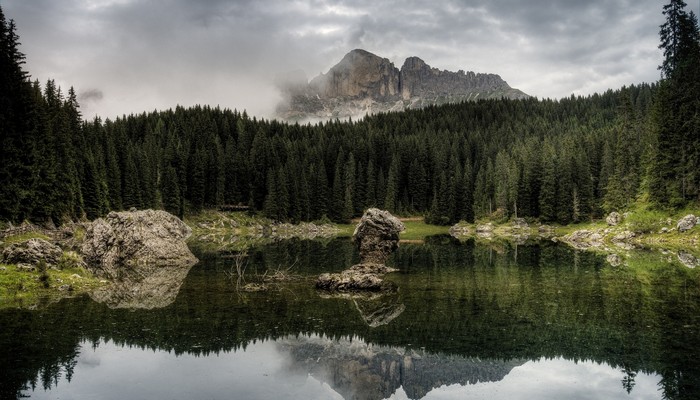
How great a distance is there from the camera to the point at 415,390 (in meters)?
19.9

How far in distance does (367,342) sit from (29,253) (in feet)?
103

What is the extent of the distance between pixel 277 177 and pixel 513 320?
123776 millimetres

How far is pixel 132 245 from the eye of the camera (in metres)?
60.4

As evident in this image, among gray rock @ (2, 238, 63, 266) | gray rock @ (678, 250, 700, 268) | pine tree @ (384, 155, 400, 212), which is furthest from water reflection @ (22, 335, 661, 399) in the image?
pine tree @ (384, 155, 400, 212)

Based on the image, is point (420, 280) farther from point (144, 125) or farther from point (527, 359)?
point (144, 125)

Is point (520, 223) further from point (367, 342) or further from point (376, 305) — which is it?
point (367, 342)

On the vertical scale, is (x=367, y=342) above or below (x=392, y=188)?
below

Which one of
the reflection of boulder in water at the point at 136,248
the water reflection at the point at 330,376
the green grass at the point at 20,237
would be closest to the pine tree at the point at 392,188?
the reflection of boulder in water at the point at 136,248

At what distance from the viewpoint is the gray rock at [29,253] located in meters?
40.3

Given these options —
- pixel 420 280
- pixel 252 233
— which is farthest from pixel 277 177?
pixel 420 280

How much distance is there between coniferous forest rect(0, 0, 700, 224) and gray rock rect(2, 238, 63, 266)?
83.9 feet

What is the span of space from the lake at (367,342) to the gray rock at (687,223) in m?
32.5

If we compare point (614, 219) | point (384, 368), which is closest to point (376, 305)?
point (384, 368)

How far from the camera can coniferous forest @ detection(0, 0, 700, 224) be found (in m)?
72.9
